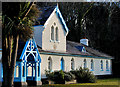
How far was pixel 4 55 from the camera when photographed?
16.7 meters

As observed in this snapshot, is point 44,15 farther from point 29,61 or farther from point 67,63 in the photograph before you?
point 67,63

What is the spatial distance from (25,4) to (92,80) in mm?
13938

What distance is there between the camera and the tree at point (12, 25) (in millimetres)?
15727

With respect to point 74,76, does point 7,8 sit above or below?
above

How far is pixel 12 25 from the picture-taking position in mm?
15680

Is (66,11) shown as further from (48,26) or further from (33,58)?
(33,58)

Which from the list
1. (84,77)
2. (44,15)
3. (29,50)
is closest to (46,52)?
(29,50)

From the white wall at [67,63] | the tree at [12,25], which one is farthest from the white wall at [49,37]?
the tree at [12,25]

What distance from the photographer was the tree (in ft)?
51.6

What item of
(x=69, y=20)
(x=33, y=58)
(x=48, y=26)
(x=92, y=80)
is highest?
(x=69, y=20)

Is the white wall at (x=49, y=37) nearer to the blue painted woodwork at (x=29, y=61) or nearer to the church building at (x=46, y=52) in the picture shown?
the church building at (x=46, y=52)

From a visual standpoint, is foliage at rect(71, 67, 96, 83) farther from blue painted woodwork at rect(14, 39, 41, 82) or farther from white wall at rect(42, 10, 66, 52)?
blue painted woodwork at rect(14, 39, 41, 82)

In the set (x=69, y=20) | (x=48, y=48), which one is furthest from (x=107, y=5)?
(x=48, y=48)

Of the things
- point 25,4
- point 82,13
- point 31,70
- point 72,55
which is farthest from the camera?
point 82,13
